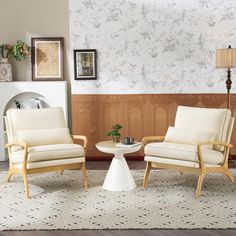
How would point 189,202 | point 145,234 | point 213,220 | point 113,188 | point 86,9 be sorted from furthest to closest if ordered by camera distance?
point 86,9 < point 113,188 < point 189,202 < point 213,220 < point 145,234

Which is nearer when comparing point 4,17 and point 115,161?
point 115,161

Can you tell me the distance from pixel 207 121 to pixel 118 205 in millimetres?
1551

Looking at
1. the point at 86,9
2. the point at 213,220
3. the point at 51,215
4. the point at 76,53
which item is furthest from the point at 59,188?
the point at 86,9

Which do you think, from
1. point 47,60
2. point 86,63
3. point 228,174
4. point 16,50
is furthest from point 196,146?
point 16,50

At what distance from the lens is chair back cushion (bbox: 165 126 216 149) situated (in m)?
5.32

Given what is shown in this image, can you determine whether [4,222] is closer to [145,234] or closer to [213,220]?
[145,234]

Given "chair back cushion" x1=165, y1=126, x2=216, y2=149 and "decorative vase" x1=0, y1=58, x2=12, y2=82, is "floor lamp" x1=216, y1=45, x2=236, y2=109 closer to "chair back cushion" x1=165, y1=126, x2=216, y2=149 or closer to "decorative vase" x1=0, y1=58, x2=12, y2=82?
"chair back cushion" x1=165, y1=126, x2=216, y2=149

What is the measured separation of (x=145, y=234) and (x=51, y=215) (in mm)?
992

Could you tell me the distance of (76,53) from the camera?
7.01m

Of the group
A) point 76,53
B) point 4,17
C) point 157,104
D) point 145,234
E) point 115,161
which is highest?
point 4,17

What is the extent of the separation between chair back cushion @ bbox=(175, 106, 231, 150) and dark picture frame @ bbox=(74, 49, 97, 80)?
1.84 meters

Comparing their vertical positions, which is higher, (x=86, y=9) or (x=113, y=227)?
(x=86, y=9)

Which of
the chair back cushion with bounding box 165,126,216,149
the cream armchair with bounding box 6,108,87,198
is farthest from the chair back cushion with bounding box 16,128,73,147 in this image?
the chair back cushion with bounding box 165,126,216,149

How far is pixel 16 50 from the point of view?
712cm
